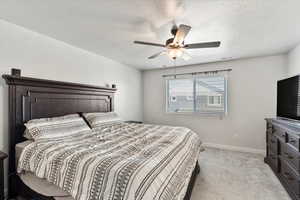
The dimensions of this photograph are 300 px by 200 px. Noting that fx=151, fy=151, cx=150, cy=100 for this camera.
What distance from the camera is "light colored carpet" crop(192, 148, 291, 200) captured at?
2039 mm

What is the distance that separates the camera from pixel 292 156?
6.53 feet

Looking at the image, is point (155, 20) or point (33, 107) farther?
point (33, 107)

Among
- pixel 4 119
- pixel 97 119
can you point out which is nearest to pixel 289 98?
pixel 97 119

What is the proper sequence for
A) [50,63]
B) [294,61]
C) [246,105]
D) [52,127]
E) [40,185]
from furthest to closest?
[246,105]
[294,61]
[50,63]
[52,127]
[40,185]

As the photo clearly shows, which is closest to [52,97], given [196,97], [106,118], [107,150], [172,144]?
[106,118]

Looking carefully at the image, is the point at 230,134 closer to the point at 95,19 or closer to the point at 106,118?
the point at 106,118

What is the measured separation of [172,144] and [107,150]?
0.77 m

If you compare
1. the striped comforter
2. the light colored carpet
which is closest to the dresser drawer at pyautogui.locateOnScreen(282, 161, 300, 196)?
the light colored carpet

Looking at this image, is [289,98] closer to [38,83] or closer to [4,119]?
[38,83]

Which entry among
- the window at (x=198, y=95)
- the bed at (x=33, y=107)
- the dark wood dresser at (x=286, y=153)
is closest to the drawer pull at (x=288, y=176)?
the dark wood dresser at (x=286, y=153)

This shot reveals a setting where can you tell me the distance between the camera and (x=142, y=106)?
5.27m

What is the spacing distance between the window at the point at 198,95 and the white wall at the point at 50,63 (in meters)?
1.52

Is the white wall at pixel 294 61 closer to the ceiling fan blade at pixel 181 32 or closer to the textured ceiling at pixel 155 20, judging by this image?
the textured ceiling at pixel 155 20

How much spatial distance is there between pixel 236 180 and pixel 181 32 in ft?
7.87
